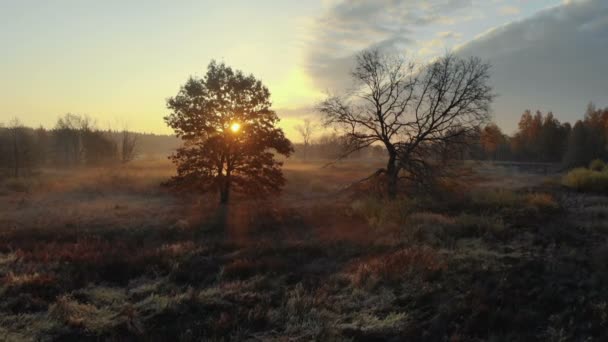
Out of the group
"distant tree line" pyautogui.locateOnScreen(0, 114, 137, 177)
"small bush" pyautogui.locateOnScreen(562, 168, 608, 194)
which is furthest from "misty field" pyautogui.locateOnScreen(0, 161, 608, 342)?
"distant tree line" pyautogui.locateOnScreen(0, 114, 137, 177)

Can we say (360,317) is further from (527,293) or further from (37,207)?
(37,207)

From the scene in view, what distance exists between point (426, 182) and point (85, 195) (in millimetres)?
27227

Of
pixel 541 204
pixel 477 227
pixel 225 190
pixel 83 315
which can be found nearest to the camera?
pixel 83 315

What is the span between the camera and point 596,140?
219ft

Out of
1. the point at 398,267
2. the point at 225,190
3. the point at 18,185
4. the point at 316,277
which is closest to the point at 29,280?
the point at 316,277

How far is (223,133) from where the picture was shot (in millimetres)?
23781

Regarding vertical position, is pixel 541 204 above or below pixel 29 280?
above

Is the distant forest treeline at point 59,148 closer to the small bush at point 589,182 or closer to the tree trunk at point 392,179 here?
the tree trunk at point 392,179

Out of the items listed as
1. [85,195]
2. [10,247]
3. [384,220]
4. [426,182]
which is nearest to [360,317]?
[384,220]

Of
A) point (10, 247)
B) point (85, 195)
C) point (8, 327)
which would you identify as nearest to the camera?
point (8, 327)

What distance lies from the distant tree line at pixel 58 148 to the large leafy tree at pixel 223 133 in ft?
113

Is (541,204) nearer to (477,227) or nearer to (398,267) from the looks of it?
(477,227)

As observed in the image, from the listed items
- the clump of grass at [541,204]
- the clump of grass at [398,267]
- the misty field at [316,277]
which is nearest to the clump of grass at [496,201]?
the misty field at [316,277]

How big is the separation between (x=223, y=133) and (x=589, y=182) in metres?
27.7
